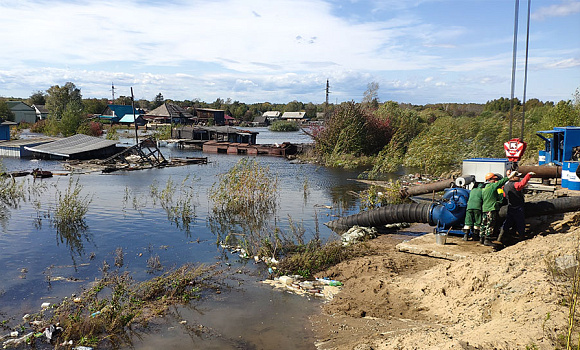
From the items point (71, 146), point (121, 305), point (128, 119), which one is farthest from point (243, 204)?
point (128, 119)

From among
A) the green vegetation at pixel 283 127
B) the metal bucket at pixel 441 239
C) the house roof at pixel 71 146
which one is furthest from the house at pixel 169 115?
the metal bucket at pixel 441 239

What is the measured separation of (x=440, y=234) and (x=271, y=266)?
13.3 ft

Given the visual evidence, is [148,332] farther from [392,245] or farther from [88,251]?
[392,245]

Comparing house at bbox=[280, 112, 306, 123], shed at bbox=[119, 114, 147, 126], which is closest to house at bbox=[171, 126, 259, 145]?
shed at bbox=[119, 114, 147, 126]

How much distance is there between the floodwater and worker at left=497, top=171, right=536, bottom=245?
476 centimetres

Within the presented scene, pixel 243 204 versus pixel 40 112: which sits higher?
pixel 40 112

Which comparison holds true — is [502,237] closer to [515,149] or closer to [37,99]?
[515,149]

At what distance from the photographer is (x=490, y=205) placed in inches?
380

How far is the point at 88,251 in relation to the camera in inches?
456

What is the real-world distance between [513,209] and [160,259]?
27.1 feet

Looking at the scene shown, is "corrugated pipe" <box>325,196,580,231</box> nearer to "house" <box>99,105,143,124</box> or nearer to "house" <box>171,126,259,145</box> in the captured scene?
"house" <box>171,126,259,145</box>

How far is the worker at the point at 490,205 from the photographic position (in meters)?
9.62

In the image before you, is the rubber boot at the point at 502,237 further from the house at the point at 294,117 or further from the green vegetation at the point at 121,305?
the house at the point at 294,117

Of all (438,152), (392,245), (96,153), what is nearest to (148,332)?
(392,245)
